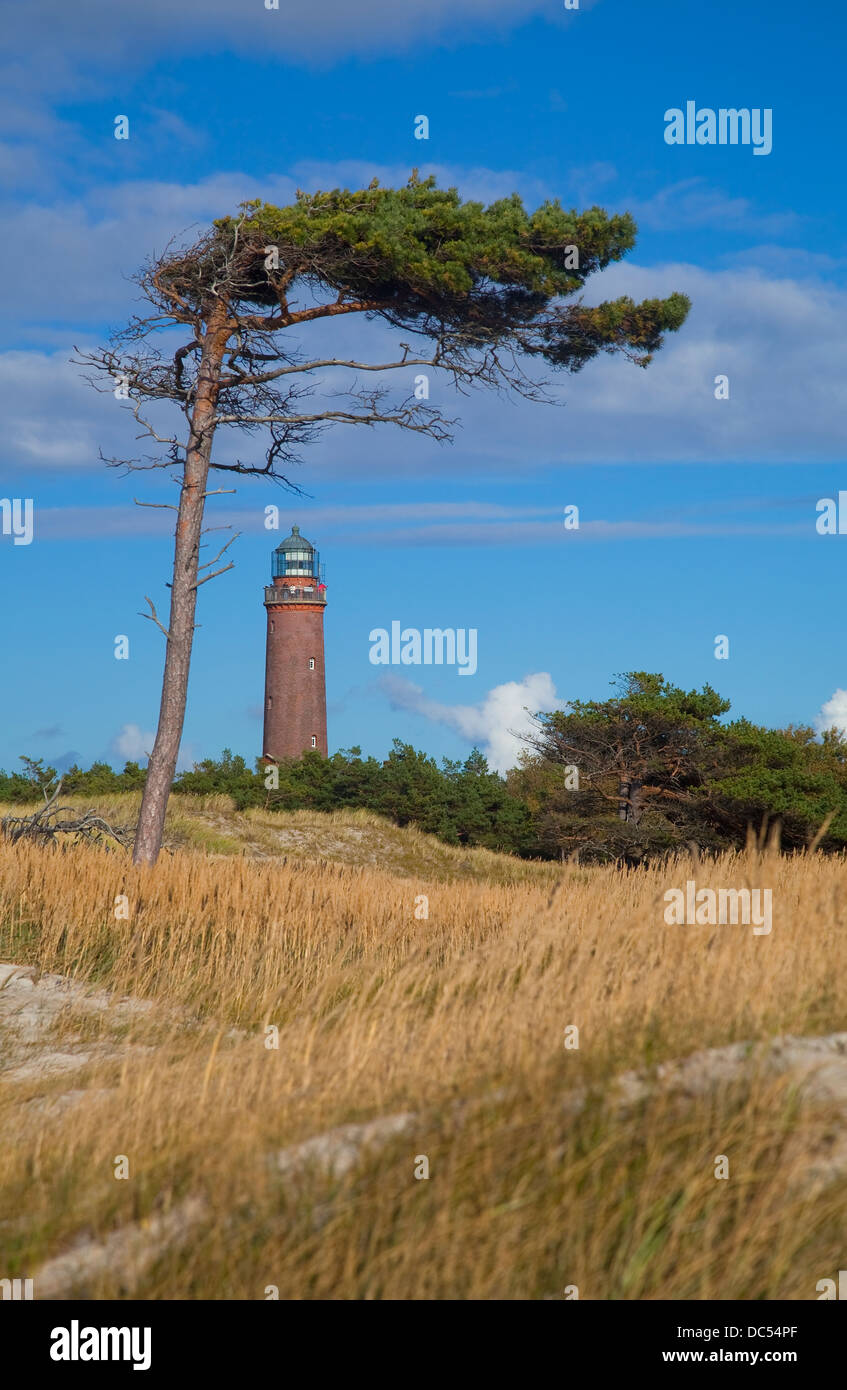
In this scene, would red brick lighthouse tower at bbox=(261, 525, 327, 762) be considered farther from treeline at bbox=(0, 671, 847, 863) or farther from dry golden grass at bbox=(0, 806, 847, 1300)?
dry golden grass at bbox=(0, 806, 847, 1300)

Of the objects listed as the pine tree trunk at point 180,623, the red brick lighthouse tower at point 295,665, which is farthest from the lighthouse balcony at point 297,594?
the pine tree trunk at point 180,623

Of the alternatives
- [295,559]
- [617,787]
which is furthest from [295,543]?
[617,787]

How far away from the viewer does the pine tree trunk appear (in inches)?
621

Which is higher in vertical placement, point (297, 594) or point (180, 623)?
point (297, 594)

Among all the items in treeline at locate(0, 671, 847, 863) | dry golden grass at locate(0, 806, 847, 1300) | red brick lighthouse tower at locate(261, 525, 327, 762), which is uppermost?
red brick lighthouse tower at locate(261, 525, 327, 762)

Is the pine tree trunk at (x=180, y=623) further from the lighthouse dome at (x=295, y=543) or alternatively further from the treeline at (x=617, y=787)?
the lighthouse dome at (x=295, y=543)

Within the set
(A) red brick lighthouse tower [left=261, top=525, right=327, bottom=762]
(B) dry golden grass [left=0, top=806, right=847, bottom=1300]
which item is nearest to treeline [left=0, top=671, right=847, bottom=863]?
(A) red brick lighthouse tower [left=261, top=525, right=327, bottom=762]

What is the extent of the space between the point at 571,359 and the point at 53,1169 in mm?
14249

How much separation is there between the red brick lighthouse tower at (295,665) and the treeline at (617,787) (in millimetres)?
7706

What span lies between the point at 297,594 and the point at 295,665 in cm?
294

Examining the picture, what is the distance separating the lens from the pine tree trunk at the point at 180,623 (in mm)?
15766

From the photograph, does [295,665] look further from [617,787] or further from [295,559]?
[617,787]

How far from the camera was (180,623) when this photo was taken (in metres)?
15.8

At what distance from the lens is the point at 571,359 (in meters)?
17.0
